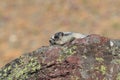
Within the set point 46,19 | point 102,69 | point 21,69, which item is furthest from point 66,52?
point 46,19

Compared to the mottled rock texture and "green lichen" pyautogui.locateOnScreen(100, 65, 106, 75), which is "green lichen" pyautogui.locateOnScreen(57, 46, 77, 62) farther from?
"green lichen" pyautogui.locateOnScreen(100, 65, 106, 75)

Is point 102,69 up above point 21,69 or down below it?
below

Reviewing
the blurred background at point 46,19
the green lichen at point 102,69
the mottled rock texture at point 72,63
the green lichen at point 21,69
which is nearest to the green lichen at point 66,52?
the mottled rock texture at point 72,63

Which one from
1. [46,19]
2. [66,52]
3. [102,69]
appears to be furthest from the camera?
[46,19]

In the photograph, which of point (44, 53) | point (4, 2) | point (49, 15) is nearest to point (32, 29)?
point (49, 15)

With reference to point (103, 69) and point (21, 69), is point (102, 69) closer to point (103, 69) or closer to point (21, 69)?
point (103, 69)

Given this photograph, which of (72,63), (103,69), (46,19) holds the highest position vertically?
(46,19)
